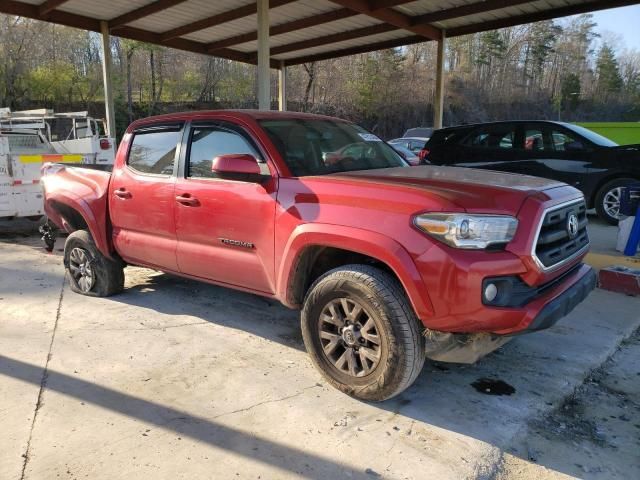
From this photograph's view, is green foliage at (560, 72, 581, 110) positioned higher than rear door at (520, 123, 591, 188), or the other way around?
green foliage at (560, 72, 581, 110)

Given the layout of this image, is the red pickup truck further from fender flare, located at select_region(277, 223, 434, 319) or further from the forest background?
the forest background

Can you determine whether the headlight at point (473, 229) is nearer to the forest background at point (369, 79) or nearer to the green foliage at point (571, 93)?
the forest background at point (369, 79)

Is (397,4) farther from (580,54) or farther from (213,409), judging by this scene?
(580,54)

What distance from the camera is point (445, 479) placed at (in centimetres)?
253

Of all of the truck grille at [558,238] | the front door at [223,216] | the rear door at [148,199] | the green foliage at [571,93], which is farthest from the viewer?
the green foliage at [571,93]

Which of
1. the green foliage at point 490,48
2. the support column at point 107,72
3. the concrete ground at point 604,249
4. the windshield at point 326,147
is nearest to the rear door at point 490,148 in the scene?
the concrete ground at point 604,249

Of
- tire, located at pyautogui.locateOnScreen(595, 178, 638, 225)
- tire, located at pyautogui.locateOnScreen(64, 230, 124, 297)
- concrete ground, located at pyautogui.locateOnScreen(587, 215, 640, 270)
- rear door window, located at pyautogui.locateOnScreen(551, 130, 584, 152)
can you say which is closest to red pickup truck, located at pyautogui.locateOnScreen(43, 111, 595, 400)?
tire, located at pyautogui.locateOnScreen(64, 230, 124, 297)

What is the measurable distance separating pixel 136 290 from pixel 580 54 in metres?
75.3

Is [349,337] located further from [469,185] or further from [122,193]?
[122,193]

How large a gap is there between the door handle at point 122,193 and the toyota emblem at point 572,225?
→ 3.60 meters

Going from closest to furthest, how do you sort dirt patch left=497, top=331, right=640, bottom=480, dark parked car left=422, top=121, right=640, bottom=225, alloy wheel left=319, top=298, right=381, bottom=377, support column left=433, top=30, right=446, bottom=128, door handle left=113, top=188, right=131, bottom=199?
dirt patch left=497, top=331, right=640, bottom=480
alloy wheel left=319, top=298, right=381, bottom=377
door handle left=113, top=188, right=131, bottom=199
dark parked car left=422, top=121, right=640, bottom=225
support column left=433, top=30, right=446, bottom=128

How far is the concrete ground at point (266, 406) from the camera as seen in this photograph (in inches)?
104

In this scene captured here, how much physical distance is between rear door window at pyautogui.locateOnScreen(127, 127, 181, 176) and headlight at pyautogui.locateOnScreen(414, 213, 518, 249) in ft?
8.22

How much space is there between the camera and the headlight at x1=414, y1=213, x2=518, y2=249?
2.76m
